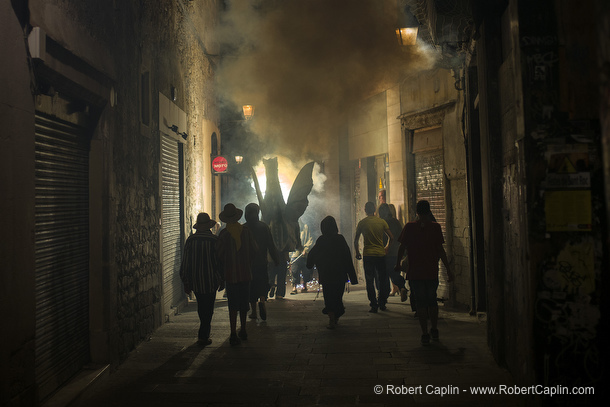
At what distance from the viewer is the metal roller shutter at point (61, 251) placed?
4.98m

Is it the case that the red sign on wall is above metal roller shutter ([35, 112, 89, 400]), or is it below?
above

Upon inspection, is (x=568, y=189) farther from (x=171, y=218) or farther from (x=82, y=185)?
(x=171, y=218)

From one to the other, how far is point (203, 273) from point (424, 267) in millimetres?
2736

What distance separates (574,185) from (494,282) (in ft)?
6.94

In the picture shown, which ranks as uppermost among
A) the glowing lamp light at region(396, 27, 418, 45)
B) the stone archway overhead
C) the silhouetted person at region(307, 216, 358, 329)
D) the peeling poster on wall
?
the glowing lamp light at region(396, 27, 418, 45)

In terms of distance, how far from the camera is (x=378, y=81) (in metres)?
14.6

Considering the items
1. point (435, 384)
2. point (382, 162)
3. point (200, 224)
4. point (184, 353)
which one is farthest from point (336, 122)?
point (435, 384)

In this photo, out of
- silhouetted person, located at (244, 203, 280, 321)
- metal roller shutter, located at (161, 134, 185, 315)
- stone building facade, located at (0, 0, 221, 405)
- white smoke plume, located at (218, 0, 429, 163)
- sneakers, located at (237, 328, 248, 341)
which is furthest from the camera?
white smoke plume, located at (218, 0, 429, 163)

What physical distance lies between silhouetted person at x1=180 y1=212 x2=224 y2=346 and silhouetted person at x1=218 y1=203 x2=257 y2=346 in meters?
0.12

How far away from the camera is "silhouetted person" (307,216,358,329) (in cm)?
814

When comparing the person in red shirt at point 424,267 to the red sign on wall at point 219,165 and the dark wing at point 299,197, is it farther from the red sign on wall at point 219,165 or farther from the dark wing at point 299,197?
the red sign on wall at point 219,165

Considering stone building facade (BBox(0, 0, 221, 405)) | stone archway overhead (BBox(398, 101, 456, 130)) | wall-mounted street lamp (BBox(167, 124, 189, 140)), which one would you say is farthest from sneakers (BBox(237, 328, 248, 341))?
stone archway overhead (BBox(398, 101, 456, 130))

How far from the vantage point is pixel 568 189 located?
13.3 feet

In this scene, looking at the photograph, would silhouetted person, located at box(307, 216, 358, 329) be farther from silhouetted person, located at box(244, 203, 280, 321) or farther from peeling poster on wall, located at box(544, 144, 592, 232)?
peeling poster on wall, located at box(544, 144, 592, 232)
